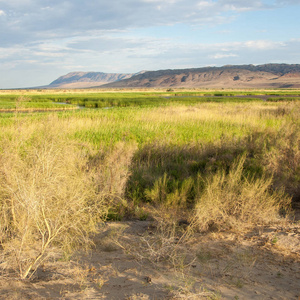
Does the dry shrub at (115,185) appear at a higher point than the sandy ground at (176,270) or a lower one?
higher

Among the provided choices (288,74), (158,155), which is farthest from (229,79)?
(158,155)

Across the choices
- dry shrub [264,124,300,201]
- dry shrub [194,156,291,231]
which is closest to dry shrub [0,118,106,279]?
dry shrub [194,156,291,231]

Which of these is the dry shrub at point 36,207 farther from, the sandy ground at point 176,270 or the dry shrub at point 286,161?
the dry shrub at point 286,161

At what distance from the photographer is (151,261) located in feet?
13.1

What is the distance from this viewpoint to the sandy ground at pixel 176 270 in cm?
329

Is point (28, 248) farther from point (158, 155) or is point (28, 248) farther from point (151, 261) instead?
point (158, 155)

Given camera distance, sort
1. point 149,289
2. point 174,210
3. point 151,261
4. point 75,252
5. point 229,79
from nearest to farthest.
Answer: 1. point 149,289
2. point 151,261
3. point 75,252
4. point 174,210
5. point 229,79

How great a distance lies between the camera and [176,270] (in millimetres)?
3764

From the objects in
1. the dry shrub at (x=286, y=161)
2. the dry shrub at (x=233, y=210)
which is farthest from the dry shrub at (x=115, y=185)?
the dry shrub at (x=286, y=161)

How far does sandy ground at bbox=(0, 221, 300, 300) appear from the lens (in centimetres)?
329

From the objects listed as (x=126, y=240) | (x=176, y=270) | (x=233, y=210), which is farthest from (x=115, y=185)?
(x=176, y=270)

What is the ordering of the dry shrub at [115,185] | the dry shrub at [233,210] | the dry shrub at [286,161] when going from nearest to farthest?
the dry shrub at [233,210] < the dry shrub at [115,185] < the dry shrub at [286,161]

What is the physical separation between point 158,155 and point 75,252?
6.51 meters

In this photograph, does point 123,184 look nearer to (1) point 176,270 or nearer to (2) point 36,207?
(2) point 36,207
